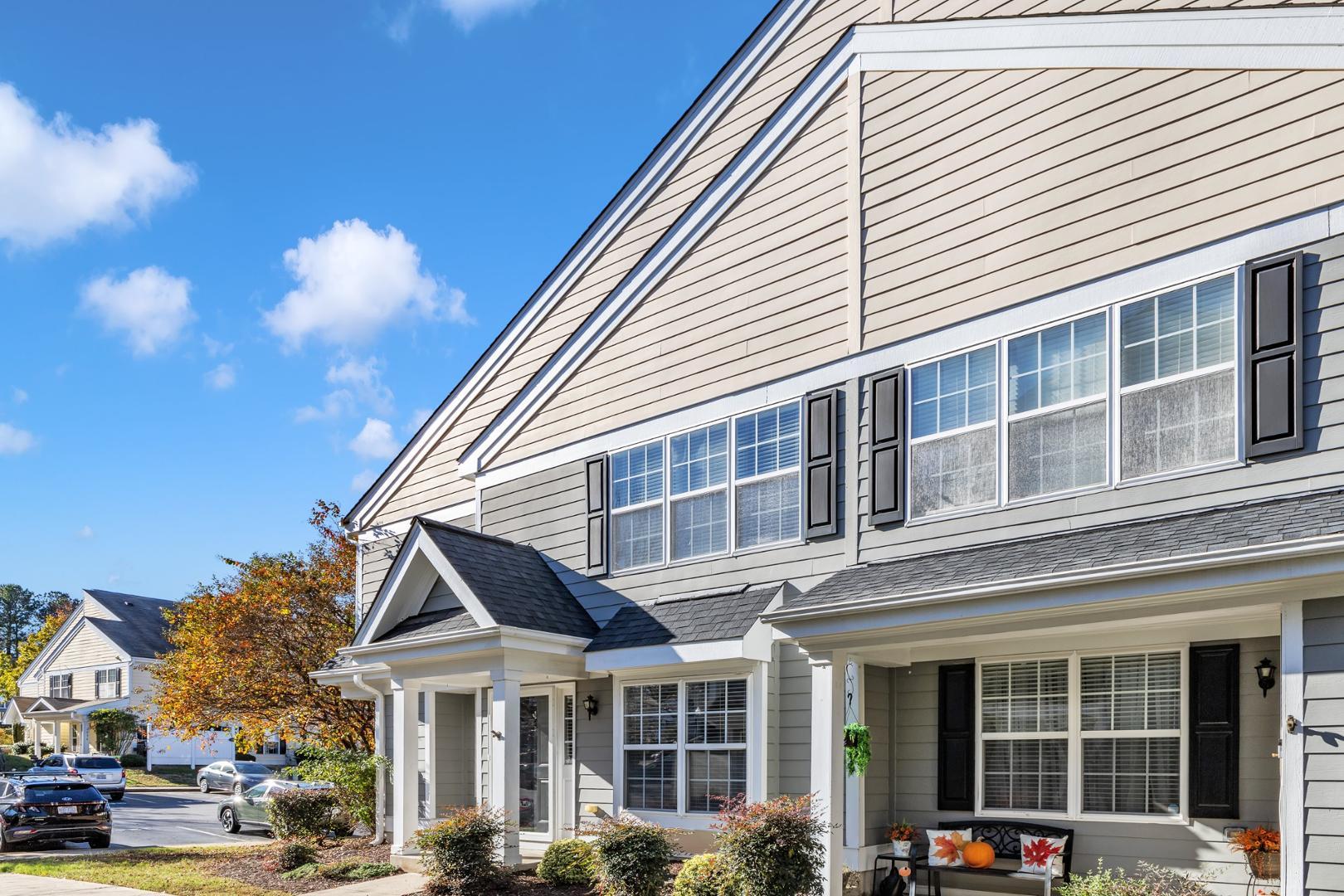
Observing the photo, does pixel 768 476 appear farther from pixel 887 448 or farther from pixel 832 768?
pixel 832 768

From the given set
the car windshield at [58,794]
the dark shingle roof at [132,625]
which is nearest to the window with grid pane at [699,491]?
the car windshield at [58,794]

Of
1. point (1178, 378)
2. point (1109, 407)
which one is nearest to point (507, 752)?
point (1109, 407)

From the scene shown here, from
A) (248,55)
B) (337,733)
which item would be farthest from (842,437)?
(337,733)

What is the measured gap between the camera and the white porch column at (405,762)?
1520cm

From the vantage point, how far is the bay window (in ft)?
31.1

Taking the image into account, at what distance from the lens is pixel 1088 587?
27.6 feet

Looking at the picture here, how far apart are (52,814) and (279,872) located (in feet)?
22.9

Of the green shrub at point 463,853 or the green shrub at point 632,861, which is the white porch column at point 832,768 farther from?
the green shrub at point 463,853

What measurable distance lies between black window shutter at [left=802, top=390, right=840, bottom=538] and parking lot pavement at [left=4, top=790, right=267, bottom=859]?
46.8 ft

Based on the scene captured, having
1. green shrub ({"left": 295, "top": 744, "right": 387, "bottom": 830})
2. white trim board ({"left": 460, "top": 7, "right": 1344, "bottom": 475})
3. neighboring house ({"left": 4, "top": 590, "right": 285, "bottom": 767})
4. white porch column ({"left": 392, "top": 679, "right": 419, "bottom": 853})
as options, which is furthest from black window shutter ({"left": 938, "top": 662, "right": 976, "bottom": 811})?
neighboring house ({"left": 4, "top": 590, "right": 285, "bottom": 767})

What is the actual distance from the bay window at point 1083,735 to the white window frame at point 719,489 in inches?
107

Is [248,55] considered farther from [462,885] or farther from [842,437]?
[462,885]

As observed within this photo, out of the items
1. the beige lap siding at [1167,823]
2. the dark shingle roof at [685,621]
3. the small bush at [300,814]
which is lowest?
the small bush at [300,814]

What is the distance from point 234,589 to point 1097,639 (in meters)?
24.6
